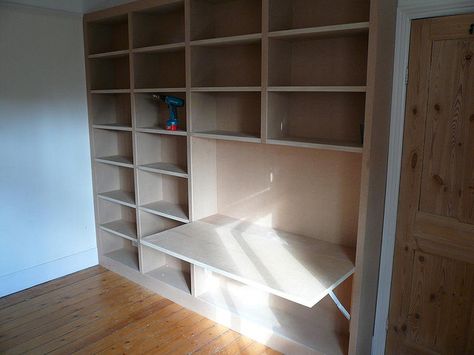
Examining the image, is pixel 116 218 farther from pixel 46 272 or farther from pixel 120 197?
pixel 46 272

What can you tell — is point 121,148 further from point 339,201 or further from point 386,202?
point 386,202

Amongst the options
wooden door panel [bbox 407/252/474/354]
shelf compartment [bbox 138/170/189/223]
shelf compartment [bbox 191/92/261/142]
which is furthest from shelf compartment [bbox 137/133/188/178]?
wooden door panel [bbox 407/252/474/354]

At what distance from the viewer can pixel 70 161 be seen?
142 inches

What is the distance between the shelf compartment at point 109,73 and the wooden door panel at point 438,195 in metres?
2.46

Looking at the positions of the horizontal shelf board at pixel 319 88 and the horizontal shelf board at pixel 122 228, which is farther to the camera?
the horizontal shelf board at pixel 122 228

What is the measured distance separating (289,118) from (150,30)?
4.74ft

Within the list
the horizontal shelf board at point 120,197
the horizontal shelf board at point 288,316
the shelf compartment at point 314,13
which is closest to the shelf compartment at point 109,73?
the horizontal shelf board at point 120,197

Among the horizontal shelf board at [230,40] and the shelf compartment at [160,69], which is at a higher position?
the horizontal shelf board at [230,40]

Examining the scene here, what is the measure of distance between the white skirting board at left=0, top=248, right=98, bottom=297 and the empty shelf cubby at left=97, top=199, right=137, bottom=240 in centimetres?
30

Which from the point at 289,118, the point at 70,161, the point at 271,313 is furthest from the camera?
the point at 70,161

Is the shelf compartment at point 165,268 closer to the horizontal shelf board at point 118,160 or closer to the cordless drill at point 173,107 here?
the horizontal shelf board at point 118,160

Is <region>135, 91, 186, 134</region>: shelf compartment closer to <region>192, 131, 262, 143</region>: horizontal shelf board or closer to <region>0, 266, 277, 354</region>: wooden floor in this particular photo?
<region>192, 131, 262, 143</region>: horizontal shelf board

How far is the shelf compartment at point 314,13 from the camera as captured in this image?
2184mm

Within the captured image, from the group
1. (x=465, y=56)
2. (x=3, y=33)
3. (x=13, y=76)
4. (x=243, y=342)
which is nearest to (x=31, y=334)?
(x=243, y=342)
